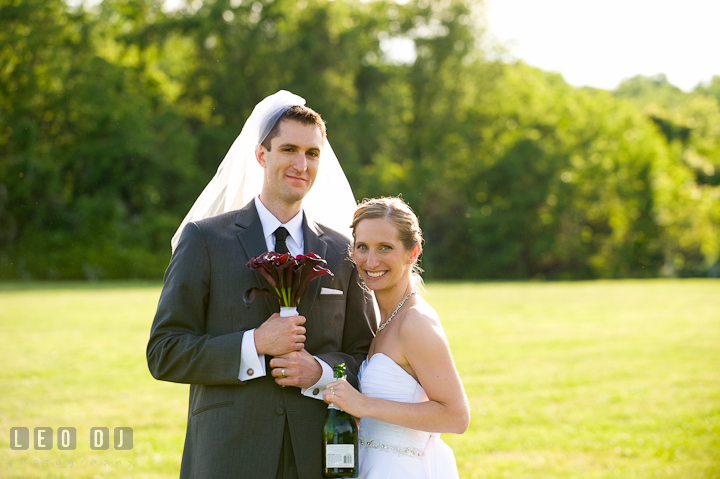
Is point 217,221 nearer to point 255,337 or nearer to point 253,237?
point 253,237

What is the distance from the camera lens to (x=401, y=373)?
11.9 ft

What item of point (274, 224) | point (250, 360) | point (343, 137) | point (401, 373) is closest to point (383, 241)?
point (274, 224)

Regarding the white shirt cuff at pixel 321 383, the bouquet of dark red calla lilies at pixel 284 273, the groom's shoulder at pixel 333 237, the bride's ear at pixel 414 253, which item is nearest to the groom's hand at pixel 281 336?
the bouquet of dark red calla lilies at pixel 284 273

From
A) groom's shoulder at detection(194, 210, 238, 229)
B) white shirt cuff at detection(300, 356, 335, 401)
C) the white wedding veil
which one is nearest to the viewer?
white shirt cuff at detection(300, 356, 335, 401)

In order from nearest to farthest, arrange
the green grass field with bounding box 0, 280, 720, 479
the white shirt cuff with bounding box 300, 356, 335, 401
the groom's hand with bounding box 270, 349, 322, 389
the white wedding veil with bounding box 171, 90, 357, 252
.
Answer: the groom's hand with bounding box 270, 349, 322, 389
the white shirt cuff with bounding box 300, 356, 335, 401
the white wedding veil with bounding box 171, 90, 357, 252
the green grass field with bounding box 0, 280, 720, 479

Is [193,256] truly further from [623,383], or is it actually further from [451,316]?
[451,316]

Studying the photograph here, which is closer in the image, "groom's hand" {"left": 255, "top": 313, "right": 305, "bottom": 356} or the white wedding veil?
"groom's hand" {"left": 255, "top": 313, "right": 305, "bottom": 356}

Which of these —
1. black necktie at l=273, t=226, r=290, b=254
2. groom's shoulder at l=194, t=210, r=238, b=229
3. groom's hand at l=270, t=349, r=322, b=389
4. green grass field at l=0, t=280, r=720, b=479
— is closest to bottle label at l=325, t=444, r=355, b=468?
groom's hand at l=270, t=349, r=322, b=389

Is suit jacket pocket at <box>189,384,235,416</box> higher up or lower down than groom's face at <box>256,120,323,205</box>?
lower down

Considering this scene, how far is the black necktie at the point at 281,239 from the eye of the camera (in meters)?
3.65

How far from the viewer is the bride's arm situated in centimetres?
344

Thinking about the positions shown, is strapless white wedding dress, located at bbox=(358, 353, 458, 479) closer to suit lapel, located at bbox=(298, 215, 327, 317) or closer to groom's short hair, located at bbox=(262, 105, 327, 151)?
suit lapel, located at bbox=(298, 215, 327, 317)

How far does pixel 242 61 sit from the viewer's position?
147 ft

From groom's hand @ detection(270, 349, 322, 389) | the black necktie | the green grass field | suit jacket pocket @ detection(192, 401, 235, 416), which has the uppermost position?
A: the black necktie
